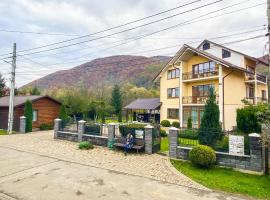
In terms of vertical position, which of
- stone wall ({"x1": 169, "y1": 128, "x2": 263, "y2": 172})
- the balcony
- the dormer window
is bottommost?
stone wall ({"x1": 169, "y1": 128, "x2": 263, "y2": 172})

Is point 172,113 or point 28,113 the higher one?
point 172,113

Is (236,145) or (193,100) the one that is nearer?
(236,145)

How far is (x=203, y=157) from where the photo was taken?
32.8ft

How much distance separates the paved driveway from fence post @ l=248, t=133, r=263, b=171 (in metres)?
3.25

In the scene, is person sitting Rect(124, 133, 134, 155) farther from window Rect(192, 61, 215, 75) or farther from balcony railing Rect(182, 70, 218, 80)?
window Rect(192, 61, 215, 75)

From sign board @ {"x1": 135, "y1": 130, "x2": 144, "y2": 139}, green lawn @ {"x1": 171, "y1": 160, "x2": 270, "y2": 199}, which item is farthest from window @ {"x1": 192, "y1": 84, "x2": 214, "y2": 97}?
green lawn @ {"x1": 171, "y1": 160, "x2": 270, "y2": 199}

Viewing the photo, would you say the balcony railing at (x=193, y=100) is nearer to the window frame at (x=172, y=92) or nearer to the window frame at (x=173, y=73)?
the window frame at (x=172, y=92)

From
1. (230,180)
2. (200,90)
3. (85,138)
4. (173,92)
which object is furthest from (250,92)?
(230,180)

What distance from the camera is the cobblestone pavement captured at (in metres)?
9.16

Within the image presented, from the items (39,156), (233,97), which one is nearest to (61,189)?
(39,156)

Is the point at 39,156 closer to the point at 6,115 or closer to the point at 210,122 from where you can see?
the point at 210,122

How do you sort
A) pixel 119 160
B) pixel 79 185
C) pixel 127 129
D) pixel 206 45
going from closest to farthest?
pixel 79 185 → pixel 119 160 → pixel 127 129 → pixel 206 45

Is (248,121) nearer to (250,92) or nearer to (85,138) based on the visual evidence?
(85,138)

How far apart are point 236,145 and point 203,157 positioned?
1.71 meters
